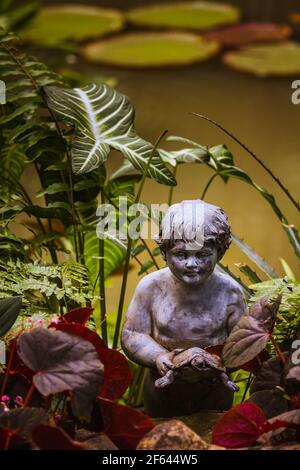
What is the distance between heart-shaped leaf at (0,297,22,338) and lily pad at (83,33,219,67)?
11.4ft

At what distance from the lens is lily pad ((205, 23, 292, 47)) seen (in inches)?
191

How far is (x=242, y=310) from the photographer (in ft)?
4.61

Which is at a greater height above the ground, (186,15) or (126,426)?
(186,15)

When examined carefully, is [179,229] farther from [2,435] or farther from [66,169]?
[66,169]

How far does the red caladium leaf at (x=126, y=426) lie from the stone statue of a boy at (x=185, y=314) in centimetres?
14

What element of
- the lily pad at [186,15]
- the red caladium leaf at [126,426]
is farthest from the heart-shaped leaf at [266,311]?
the lily pad at [186,15]

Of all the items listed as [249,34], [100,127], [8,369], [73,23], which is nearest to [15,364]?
[8,369]

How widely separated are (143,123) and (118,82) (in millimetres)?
593

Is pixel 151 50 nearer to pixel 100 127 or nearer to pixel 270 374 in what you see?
pixel 100 127

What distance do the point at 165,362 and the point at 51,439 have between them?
0.31 meters

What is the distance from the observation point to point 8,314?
4.06 feet

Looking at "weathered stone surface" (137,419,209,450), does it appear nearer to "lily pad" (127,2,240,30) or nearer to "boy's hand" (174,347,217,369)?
"boy's hand" (174,347,217,369)

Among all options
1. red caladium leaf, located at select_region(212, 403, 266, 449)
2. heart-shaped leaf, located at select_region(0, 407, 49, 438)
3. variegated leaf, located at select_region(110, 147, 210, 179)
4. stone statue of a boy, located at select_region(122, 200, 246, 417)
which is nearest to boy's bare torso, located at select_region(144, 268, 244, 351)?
stone statue of a boy, located at select_region(122, 200, 246, 417)

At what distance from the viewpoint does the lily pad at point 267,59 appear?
14.8ft
